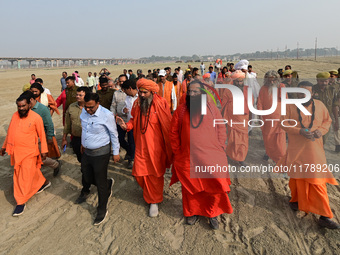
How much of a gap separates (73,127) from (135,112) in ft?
3.95

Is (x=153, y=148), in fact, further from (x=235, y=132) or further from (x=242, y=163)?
(x=242, y=163)

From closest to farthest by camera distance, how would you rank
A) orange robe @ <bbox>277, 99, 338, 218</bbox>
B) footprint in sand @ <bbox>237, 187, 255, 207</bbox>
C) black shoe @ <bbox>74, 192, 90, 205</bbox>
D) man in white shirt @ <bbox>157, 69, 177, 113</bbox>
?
orange robe @ <bbox>277, 99, 338, 218</bbox> → footprint in sand @ <bbox>237, 187, 255, 207</bbox> → black shoe @ <bbox>74, 192, 90, 205</bbox> → man in white shirt @ <bbox>157, 69, 177, 113</bbox>

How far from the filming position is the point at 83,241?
2.85 metres

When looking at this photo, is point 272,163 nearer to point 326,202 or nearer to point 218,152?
point 326,202

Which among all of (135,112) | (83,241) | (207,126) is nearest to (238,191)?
(207,126)

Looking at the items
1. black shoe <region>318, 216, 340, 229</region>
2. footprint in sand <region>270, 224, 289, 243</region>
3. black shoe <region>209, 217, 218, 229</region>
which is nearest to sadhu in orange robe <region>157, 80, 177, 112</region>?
black shoe <region>209, 217, 218, 229</region>

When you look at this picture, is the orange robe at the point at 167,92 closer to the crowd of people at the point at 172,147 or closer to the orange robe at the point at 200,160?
the crowd of people at the point at 172,147

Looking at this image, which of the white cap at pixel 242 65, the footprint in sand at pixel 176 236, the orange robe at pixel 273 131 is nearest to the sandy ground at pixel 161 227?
the footprint in sand at pixel 176 236

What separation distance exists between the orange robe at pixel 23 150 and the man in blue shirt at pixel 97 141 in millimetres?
979

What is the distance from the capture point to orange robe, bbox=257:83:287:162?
4434mm

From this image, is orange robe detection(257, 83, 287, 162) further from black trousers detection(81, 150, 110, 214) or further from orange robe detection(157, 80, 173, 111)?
black trousers detection(81, 150, 110, 214)

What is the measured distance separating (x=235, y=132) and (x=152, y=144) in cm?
208

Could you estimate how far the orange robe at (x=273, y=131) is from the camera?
4434 mm

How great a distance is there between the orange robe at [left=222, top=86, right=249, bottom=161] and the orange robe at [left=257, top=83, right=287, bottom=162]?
38 cm
